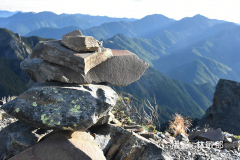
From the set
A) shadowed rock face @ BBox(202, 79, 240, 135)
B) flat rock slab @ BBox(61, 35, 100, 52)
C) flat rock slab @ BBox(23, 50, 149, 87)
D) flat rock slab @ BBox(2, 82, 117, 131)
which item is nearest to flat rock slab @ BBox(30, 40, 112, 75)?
flat rock slab @ BBox(61, 35, 100, 52)

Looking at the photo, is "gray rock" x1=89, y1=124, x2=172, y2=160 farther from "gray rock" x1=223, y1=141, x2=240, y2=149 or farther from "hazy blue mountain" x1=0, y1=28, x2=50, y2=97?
"hazy blue mountain" x1=0, y1=28, x2=50, y2=97

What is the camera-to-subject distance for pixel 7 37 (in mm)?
179625

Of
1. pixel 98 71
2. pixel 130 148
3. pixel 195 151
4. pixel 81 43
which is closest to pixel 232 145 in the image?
pixel 195 151

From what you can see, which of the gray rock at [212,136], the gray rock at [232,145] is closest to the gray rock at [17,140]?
the gray rock at [212,136]

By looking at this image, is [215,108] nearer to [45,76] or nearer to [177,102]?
[45,76]

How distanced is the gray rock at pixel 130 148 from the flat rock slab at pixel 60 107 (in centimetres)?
161

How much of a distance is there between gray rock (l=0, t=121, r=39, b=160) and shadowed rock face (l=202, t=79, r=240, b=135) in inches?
1230

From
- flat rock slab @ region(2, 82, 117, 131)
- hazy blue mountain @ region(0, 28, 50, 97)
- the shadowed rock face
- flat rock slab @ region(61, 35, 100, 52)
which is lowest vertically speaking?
hazy blue mountain @ region(0, 28, 50, 97)

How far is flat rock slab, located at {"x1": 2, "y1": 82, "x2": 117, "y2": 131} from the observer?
538 centimetres

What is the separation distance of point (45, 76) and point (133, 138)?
4028 mm

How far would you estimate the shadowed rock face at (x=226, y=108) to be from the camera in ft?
98.4

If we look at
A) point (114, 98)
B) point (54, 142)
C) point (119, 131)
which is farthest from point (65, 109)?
point (119, 131)

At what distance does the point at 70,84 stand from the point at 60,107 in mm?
1237

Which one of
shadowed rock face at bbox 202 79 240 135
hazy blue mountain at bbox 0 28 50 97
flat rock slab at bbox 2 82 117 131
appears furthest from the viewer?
hazy blue mountain at bbox 0 28 50 97
